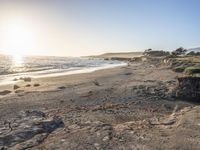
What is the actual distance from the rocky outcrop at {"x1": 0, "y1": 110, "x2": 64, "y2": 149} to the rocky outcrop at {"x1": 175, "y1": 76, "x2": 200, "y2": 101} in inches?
321

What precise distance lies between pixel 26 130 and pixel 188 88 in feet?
33.3

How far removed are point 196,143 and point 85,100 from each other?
8791 millimetres

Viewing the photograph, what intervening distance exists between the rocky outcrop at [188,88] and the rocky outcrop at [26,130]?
815cm

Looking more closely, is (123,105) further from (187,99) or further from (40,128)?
(40,128)

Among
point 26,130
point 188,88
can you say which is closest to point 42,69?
point 188,88

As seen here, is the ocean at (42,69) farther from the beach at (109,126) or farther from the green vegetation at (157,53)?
the green vegetation at (157,53)

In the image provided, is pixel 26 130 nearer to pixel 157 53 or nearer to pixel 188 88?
pixel 188 88

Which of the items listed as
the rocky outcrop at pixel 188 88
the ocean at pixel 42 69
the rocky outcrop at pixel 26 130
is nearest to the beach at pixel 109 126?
the rocky outcrop at pixel 26 130

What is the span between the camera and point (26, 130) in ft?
29.0

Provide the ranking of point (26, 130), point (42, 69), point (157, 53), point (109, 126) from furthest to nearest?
1. point (157, 53)
2. point (42, 69)
3. point (109, 126)
4. point (26, 130)

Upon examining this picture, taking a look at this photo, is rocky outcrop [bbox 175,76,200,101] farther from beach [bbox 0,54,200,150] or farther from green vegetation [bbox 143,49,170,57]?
green vegetation [bbox 143,49,170,57]

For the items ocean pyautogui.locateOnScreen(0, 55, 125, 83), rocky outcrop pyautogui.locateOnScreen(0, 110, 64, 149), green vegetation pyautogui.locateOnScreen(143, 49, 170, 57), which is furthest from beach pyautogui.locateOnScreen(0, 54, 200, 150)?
green vegetation pyautogui.locateOnScreen(143, 49, 170, 57)

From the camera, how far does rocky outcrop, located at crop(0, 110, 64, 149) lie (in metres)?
7.93

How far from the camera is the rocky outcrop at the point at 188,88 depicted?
14992 millimetres
